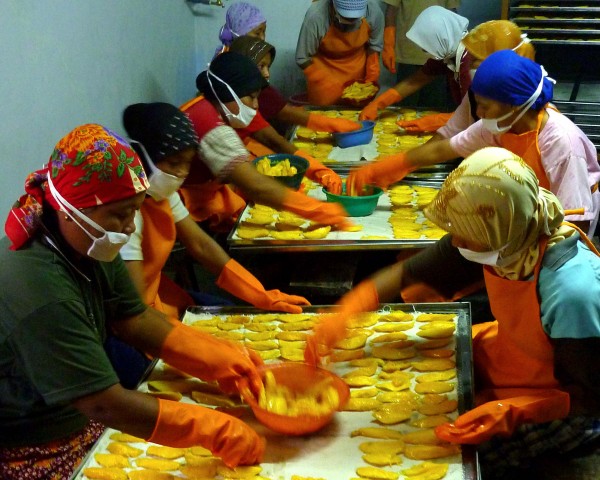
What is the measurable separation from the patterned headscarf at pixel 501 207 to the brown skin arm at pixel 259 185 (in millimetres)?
1497

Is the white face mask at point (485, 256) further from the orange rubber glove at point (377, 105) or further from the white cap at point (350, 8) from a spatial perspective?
the white cap at point (350, 8)

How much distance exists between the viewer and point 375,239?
3.19m

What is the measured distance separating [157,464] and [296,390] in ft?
1.69

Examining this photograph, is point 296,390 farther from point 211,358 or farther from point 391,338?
point 391,338

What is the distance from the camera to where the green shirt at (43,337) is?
1751mm

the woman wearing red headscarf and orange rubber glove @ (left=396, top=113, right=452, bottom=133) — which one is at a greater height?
the woman wearing red headscarf

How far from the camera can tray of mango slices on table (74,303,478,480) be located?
6.24 ft

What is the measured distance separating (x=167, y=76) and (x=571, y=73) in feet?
12.7

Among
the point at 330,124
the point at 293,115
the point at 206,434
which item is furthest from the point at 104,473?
the point at 293,115

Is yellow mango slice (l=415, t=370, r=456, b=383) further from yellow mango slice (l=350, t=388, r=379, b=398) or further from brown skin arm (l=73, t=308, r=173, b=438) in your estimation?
brown skin arm (l=73, t=308, r=173, b=438)

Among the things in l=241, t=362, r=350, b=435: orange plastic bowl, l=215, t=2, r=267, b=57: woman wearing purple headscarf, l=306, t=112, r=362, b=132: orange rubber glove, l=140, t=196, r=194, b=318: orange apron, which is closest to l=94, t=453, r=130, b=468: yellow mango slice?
l=241, t=362, r=350, b=435: orange plastic bowl

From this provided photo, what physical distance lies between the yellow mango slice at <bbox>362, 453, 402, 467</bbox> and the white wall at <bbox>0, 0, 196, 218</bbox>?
80.4 inches

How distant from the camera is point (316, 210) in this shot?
3375 millimetres

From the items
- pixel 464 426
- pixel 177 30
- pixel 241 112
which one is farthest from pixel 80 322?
pixel 177 30
